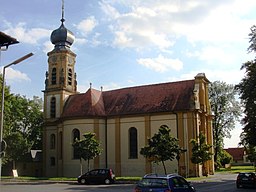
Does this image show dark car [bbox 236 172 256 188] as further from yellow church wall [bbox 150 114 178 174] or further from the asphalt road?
yellow church wall [bbox 150 114 178 174]

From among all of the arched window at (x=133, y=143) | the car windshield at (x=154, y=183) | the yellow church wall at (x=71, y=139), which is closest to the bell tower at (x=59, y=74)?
the yellow church wall at (x=71, y=139)

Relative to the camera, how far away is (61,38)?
59375 millimetres

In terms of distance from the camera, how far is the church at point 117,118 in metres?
49.3

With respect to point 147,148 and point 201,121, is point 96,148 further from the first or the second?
point 201,121

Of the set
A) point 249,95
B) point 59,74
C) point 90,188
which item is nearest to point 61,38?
point 59,74

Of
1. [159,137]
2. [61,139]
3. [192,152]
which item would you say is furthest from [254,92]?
[61,139]

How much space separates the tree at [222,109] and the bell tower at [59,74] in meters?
27.8

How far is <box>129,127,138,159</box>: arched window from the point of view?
51688 millimetres

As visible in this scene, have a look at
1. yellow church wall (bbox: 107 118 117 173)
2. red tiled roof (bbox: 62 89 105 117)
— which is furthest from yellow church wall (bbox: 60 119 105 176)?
red tiled roof (bbox: 62 89 105 117)

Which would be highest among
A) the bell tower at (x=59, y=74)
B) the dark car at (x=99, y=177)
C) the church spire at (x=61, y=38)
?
the church spire at (x=61, y=38)

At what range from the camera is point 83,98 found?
184 feet

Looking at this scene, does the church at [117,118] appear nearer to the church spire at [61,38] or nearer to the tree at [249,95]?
the church spire at [61,38]

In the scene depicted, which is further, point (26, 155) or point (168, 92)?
point (26, 155)

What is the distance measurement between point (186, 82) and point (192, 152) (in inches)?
439
